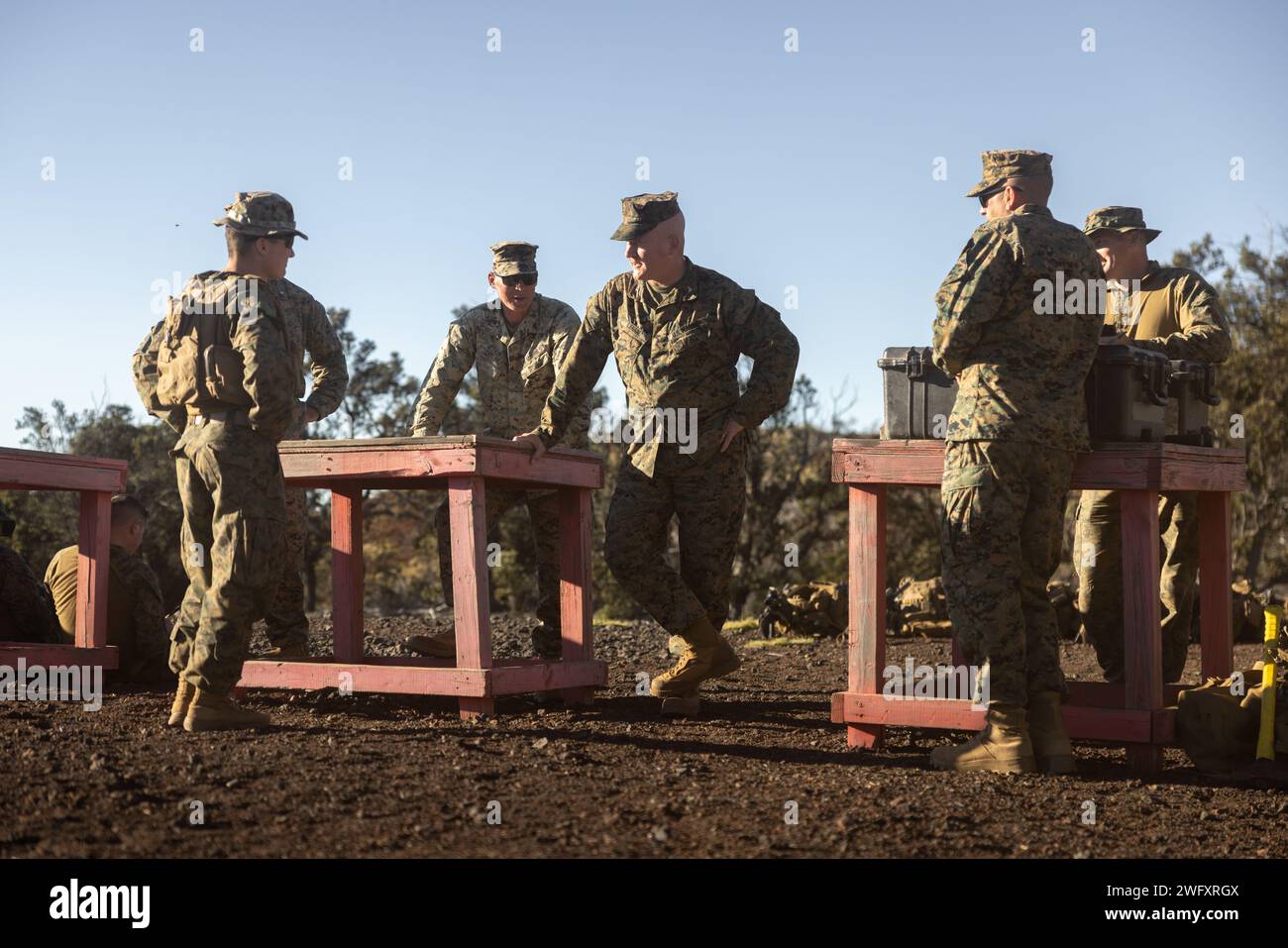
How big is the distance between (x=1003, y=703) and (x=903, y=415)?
1393mm

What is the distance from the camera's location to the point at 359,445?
7.26m

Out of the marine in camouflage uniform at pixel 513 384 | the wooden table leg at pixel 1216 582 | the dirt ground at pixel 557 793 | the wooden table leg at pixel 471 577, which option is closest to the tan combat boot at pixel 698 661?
the dirt ground at pixel 557 793

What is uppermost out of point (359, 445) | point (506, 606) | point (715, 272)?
point (715, 272)

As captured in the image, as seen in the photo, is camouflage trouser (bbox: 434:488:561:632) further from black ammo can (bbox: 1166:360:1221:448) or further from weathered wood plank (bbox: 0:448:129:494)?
black ammo can (bbox: 1166:360:1221:448)

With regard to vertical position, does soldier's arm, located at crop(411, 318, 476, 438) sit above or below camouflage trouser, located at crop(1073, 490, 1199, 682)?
above

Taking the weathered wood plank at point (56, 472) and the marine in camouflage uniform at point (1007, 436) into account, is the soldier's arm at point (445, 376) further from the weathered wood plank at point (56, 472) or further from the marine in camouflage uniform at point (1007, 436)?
the marine in camouflage uniform at point (1007, 436)

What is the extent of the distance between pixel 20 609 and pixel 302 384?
11.0ft

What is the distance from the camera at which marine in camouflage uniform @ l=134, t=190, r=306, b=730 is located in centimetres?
618

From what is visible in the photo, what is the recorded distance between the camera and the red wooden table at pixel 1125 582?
6.01m

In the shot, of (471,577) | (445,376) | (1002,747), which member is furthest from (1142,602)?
(445,376)

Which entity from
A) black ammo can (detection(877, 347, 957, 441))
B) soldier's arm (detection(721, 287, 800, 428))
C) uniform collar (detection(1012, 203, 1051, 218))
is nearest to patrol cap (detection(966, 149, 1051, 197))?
uniform collar (detection(1012, 203, 1051, 218))

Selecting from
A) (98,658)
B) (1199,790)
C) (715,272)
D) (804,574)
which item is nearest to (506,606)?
(804,574)

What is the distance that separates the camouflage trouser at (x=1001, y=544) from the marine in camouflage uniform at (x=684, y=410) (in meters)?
1.31

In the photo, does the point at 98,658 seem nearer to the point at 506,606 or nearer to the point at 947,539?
the point at 947,539
